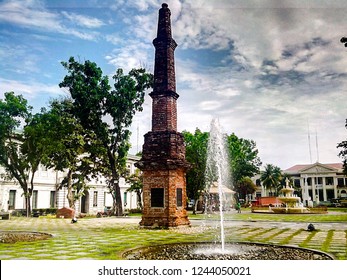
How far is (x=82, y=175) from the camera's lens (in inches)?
910

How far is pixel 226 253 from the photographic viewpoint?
6551 mm

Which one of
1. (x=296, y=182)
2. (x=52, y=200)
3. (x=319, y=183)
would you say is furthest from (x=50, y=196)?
(x=296, y=182)

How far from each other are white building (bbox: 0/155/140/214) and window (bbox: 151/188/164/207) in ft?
42.3

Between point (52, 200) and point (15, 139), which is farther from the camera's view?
point (52, 200)

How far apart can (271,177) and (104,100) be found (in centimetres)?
4067

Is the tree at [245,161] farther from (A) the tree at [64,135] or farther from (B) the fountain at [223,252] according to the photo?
(B) the fountain at [223,252]

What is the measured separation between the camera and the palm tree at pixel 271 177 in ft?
181

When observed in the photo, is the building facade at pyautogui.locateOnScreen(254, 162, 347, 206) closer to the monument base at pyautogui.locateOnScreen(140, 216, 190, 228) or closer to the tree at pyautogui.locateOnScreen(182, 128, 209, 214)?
the tree at pyautogui.locateOnScreen(182, 128, 209, 214)

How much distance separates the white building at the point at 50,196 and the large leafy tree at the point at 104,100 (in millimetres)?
5948

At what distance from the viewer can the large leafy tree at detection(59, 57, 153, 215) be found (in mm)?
20094

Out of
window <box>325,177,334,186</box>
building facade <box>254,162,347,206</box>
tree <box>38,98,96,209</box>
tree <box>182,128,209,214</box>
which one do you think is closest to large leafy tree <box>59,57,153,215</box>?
tree <box>38,98,96,209</box>

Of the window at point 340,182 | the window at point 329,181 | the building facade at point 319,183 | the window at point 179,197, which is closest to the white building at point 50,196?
the window at point 179,197

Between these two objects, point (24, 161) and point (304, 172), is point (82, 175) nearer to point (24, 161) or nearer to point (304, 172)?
point (24, 161)

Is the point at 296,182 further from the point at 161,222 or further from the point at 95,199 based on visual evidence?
the point at 161,222
